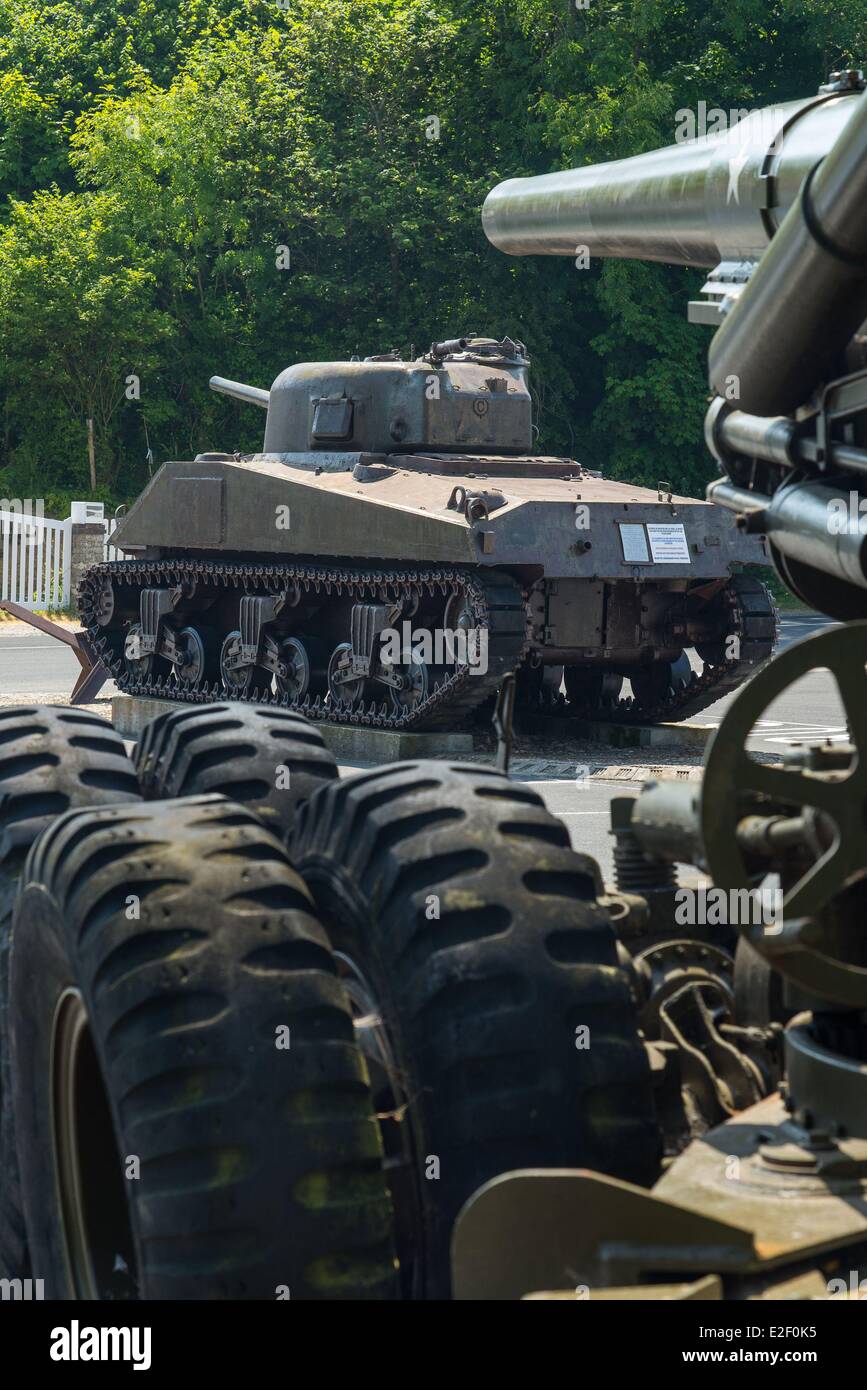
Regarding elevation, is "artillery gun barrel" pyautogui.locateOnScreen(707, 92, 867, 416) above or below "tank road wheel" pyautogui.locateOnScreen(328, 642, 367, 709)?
above

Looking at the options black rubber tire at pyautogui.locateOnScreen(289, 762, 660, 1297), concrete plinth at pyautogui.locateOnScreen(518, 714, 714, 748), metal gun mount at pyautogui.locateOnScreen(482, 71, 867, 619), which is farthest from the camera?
concrete plinth at pyautogui.locateOnScreen(518, 714, 714, 748)

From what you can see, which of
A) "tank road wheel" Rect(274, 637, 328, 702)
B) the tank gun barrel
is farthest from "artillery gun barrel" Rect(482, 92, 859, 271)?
the tank gun barrel

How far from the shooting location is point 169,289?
4203cm

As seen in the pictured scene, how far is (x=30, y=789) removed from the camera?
4.32 m

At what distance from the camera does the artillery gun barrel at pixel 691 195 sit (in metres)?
3.94

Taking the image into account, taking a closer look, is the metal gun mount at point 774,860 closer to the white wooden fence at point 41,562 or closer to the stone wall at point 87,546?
the white wooden fence at point 41,562

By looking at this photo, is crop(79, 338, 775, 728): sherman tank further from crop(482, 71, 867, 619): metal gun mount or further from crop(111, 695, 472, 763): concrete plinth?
crop(482, 71, 867, 619): metal gun mount

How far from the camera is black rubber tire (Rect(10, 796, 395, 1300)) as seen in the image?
294 centimetres

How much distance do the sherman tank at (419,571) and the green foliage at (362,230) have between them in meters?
19.1

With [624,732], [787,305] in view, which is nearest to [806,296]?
[787,305]

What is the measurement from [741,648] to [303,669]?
3665 millimetres
